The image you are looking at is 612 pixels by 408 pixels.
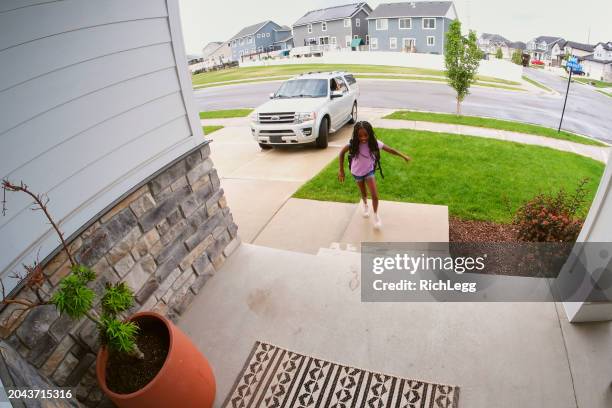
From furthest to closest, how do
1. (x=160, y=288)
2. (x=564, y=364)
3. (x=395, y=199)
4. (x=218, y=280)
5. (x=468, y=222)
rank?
(x=395, y=199), (x=468, y=222), (x=218, y=280), (x=160, y=288), (x=564, y=364)

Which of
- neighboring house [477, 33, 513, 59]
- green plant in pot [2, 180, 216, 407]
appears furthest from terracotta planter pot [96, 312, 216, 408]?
neighboring house [477, 33, 513, 59]

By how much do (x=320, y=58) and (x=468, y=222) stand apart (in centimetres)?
4322

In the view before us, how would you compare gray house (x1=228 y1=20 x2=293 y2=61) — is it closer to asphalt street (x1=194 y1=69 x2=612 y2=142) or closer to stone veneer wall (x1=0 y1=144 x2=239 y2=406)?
asphalt street (x1=194 y1=69 x2=612 y2=142)

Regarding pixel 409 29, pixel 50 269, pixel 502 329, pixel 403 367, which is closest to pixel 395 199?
pixel 502 329

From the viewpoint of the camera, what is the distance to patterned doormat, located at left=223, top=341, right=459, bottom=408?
114 inches

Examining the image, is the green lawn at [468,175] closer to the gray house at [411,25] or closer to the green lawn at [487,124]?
the green lawn at [487,124]

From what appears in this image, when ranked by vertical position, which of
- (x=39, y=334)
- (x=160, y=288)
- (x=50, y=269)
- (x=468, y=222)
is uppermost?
(x=50, y=269)

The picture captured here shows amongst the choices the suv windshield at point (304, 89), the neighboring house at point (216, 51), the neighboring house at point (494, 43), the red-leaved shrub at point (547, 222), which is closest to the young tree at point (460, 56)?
the suv windshield at point (304, 89)

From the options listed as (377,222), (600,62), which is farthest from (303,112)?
(600,62)

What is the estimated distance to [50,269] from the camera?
262 cm

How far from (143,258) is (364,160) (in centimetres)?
314

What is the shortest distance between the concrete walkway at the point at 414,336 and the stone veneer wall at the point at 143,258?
1.36 ft

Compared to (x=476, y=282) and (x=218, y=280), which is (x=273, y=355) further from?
(x=476, y=282)

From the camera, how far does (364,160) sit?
506 cm
